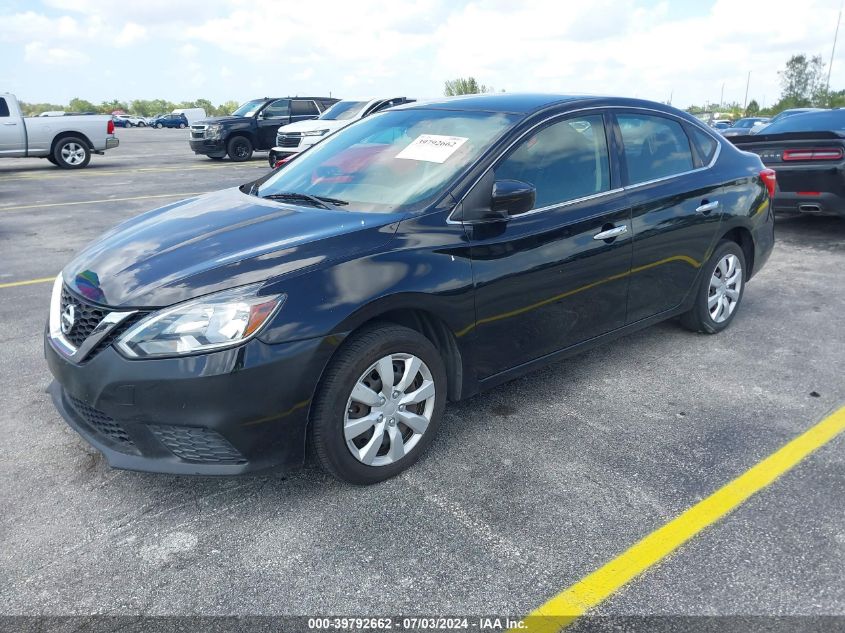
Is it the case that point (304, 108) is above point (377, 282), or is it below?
above

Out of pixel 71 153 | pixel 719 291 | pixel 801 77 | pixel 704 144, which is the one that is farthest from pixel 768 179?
pixel 801 77

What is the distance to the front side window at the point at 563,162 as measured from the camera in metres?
3.56

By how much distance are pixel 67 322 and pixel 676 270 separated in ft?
11.3

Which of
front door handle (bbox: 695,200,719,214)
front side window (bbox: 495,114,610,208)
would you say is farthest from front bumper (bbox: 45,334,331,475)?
front door handle (bbox: 695,200,719,214)

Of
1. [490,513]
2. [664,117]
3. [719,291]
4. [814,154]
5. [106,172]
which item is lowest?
[490,513]

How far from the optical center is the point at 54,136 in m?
16.8

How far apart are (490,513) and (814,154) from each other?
22.4ft

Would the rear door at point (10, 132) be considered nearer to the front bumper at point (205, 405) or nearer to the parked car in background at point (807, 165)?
the parked car in background at point (807, 165)

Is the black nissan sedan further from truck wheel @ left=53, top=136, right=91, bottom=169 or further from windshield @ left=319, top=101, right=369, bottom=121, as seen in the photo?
truck wheel @ left=53, top=136, right=91, bottom=169

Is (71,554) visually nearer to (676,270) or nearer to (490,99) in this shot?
(490,99)

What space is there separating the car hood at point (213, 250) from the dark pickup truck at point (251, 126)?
16681 millimetres

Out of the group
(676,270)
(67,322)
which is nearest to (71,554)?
(67,322)

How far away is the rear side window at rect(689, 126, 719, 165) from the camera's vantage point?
4.68 m

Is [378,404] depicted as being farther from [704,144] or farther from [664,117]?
[704,144]
